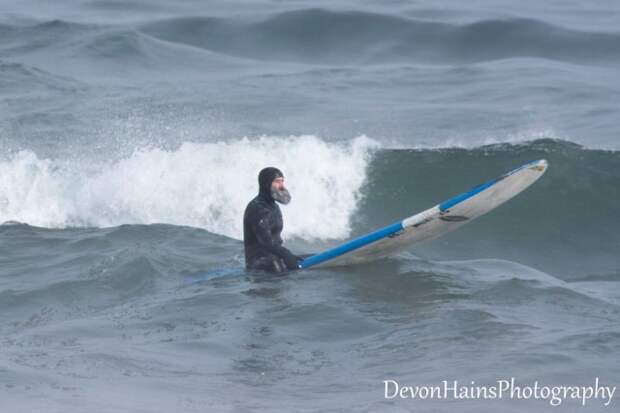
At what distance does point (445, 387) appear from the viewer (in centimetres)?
680

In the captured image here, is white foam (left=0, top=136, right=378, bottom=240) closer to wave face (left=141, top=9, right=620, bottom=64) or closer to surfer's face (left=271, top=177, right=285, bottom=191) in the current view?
surfer's face (left=271, top=177, right=285, bottom=191)

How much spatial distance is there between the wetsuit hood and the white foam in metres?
3.72

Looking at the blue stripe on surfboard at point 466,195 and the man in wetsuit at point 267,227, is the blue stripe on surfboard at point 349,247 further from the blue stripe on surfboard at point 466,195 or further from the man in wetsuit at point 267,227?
the blue stripe on surfboard at point 466,195

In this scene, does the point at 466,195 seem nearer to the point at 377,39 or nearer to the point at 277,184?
the point at 277,184

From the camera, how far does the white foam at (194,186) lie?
1390 centimetres

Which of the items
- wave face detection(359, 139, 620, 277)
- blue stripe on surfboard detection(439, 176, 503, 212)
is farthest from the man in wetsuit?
wave face detection(359, 139, 620, 277)

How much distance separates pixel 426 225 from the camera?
992 centimetres

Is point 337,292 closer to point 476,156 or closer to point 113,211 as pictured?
point 113,211

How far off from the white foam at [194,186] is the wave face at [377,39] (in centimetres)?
765

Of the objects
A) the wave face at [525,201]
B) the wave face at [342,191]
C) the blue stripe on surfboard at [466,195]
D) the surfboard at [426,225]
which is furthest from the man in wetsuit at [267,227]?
the wave face at [342,191]

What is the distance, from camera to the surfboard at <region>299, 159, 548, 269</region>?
9.62 metres

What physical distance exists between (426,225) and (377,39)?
14.3m

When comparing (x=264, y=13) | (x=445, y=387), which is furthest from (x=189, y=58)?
(x=445, y=387)

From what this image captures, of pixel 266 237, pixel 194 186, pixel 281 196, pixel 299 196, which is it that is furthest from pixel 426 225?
pixel 194 186
